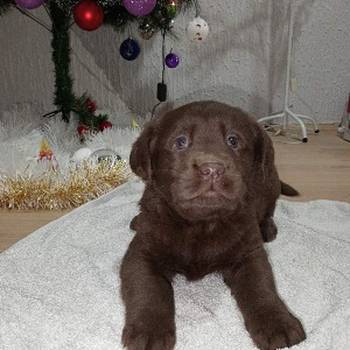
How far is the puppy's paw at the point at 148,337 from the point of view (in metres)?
1.00

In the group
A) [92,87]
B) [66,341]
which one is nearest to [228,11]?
[92,87]

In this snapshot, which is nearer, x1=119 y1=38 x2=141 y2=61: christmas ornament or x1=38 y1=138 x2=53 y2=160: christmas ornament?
x1=38 y1=138 x2=53 y2=160: christmas ornament

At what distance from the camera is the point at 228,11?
121 inches

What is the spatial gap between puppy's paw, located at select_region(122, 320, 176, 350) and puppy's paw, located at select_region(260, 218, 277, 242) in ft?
2.12

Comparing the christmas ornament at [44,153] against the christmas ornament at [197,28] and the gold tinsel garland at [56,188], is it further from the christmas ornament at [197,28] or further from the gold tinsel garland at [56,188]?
the christmas ornament at [197,28]

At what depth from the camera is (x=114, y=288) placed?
4.33 ft

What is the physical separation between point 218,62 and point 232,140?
2073mm

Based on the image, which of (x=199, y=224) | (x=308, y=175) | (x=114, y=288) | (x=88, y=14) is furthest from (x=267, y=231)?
(x=88, y=14)

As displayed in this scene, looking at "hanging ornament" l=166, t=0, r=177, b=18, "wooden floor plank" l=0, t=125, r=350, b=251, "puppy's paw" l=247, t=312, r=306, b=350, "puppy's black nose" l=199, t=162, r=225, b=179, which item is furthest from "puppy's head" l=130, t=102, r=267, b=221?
"hanging ornament" l=166, t=0, r=177, b=18

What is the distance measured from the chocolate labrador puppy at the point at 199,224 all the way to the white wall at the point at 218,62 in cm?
194

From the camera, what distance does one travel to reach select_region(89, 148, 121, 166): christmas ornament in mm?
2158

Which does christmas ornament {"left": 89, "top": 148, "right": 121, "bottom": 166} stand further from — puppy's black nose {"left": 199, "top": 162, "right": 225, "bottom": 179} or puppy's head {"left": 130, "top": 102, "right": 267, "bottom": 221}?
puppy's black nose {"left": 199, "top": 162, "right": 225, "bottom": 179}

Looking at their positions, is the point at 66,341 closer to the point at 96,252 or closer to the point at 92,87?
the point at 96,252

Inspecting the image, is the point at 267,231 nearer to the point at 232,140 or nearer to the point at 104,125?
the point at 232,140
